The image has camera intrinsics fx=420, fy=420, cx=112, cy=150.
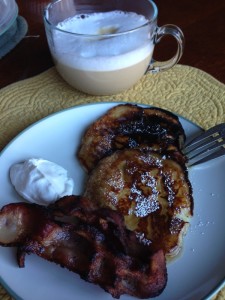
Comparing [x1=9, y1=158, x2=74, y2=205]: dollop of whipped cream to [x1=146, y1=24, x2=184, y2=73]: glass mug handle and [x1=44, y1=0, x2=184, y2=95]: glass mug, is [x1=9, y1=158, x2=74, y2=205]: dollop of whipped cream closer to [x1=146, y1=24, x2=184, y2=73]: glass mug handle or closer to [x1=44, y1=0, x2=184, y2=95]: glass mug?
[x1=44, y1=0, x2=184, y2=95]: glass mug

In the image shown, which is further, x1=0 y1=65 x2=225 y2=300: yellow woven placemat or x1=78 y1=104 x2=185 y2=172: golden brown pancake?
x1=0 y1=65 x2=225 y2=300: yellow woven placemat

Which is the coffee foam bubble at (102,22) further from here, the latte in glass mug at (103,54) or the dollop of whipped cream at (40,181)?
the dollop of whipped cream at (40,181)

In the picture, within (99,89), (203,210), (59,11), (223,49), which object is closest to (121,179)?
(203,210)

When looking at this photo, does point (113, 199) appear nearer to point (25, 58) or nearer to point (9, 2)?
point (25, 58)

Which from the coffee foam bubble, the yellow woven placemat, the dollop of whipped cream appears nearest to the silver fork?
the yellow woven placemat

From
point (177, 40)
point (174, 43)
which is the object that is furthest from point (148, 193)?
point (174, 43)

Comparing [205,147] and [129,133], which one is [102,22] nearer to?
[129,133]
